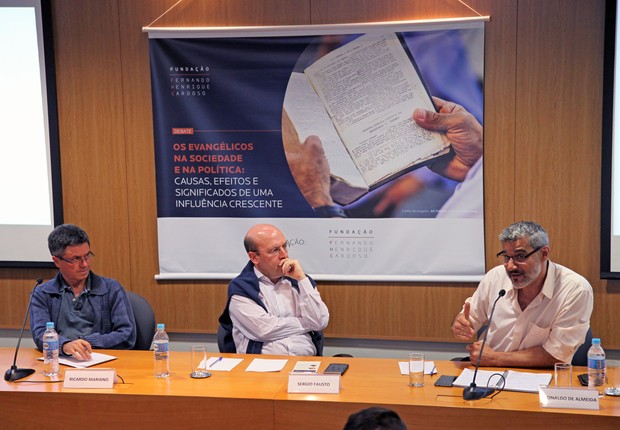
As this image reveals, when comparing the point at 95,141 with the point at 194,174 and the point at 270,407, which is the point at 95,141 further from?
the point at 270,407

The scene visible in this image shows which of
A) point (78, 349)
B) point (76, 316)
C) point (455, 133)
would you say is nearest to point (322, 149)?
point (455, 133)

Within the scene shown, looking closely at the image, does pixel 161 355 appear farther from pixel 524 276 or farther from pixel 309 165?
pixel 309 165

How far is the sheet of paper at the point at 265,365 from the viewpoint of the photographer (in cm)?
320

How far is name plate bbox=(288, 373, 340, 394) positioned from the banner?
1.71 m

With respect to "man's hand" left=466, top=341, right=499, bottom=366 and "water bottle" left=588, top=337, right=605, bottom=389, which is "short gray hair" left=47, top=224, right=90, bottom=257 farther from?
"water bottle" left=588, top=337, right=605, bottom=389

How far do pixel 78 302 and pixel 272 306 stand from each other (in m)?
0.96

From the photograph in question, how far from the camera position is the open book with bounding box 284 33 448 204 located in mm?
4375

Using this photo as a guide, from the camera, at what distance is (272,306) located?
3.70 meters

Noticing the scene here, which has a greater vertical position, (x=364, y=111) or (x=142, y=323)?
(x=364, y=111)

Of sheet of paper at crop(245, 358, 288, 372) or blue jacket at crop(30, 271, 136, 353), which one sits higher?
blue jacket at crop(30, 271, 136, 353)

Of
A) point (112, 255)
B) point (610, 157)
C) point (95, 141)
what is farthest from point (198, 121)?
point (610, 157)

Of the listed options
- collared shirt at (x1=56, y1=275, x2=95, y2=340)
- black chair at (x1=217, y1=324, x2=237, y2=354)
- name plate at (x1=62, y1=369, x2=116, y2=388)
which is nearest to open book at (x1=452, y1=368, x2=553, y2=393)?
black chair at (x1=217, y1=324, x2=237, y2=354)

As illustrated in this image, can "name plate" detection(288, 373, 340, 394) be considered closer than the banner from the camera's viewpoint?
Yes

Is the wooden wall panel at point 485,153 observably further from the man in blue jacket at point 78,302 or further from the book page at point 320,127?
the man in blue jacket at point 78,302
